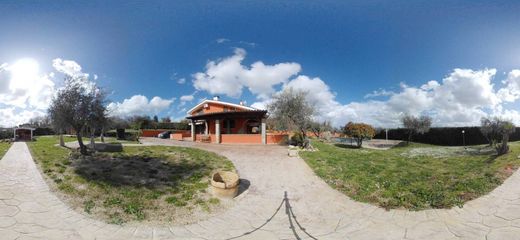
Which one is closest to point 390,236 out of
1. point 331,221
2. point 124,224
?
point 331,221

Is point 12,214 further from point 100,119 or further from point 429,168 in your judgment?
point 429,168

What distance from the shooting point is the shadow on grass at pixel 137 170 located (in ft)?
31.2

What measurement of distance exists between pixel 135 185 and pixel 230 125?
1970cm

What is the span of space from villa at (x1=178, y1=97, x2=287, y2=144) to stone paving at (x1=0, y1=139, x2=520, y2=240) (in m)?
14.8

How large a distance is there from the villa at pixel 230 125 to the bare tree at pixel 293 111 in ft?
4.13

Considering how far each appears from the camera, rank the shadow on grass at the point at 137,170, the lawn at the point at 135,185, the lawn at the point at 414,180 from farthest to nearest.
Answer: the shadow on grass at the point at 137,170, the lawn at the point at 414,180, the lawn at the point at 135,185

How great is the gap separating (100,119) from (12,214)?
9249 millimetres

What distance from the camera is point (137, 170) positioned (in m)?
11.0

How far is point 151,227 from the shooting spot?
6191mm

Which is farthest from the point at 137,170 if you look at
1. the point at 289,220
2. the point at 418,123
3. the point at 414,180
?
the point at 418,123

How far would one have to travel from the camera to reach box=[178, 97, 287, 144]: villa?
77.9ft

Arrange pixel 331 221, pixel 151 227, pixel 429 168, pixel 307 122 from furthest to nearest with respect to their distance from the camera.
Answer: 1. pixel 307 122
2. pixel 429 168
3. pixel 331 221
4. pixel 151 227

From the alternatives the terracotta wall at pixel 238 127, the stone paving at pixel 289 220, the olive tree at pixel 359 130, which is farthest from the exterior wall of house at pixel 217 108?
the stone paving at pixel 289 220

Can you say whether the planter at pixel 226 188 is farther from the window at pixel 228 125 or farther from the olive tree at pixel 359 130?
the window at pixel 228 125
